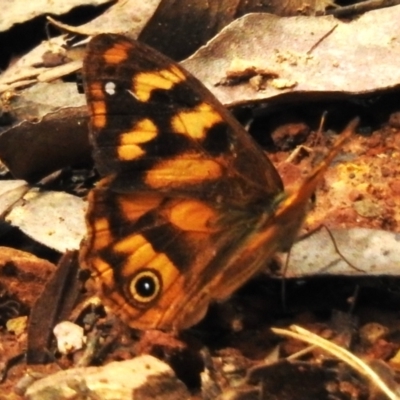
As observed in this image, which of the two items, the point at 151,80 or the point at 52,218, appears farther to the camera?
the point at 52,218

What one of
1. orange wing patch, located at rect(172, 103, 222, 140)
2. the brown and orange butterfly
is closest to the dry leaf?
the brown and orange butterfly

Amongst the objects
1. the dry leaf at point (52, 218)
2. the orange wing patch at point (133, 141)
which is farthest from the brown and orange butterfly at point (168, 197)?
the dry leaf at point (52, 218)

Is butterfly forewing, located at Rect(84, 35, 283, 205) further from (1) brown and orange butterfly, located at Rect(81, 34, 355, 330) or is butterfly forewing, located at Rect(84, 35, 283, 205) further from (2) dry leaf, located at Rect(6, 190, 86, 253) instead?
(2) dry leaf, located at Rect(6, 190, 86, 253)

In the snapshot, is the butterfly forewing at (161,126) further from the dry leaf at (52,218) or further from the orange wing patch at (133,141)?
the dry leaf at (52,218)

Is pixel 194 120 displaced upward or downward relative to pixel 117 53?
downward

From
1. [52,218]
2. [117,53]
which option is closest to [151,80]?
[117,53]

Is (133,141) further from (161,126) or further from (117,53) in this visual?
(117,53)

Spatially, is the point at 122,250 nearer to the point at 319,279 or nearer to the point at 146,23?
the point at 319,279

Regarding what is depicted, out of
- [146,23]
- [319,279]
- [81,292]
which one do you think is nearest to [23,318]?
[81,292]
